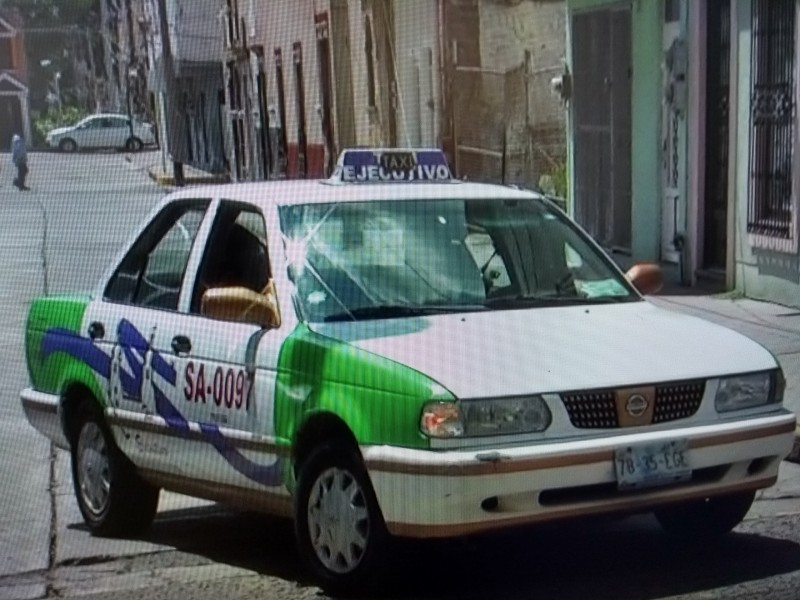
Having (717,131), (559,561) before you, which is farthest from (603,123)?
(559,561)

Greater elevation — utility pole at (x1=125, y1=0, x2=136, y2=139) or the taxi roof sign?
utility pole at (x1=125, y1=0, x2=136, y2=139)

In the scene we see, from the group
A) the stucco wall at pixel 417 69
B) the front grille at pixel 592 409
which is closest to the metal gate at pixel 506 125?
the stucco wall at pixel 417 69

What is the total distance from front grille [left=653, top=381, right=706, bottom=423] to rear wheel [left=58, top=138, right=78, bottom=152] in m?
24.4

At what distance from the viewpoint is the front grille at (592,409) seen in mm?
4957

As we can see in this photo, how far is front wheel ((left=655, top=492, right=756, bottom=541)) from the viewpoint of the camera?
5.68 meters

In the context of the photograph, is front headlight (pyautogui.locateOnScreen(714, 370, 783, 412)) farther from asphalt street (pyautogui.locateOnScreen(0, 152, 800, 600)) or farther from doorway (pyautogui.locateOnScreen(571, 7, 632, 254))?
doorway (pyautogui.locateOnScreen(571, 7, 632, 254))

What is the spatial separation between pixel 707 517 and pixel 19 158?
24.9m

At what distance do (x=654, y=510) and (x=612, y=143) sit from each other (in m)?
9.97

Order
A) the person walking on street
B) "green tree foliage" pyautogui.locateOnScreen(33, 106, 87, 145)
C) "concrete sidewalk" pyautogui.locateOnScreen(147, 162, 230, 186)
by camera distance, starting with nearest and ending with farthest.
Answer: "green tree foliage" pyautogui.locateOnScreen(33, 106, 87, 145)
the person walking on street
"concrete sidewalk" pyautogui.locateOnScreen(147, 162, 230, 186)

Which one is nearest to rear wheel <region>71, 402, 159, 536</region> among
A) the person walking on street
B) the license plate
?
the license plate

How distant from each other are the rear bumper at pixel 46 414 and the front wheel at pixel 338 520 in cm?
197

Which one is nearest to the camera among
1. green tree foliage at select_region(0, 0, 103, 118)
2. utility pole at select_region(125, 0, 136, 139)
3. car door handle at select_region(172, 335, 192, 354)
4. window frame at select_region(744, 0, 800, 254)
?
car door handle at select_region(172, 335, 192, 354)

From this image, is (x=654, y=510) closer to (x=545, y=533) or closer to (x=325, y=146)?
(x=545, y=533)

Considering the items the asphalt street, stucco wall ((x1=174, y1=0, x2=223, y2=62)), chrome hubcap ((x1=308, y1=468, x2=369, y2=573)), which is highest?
stucco wall ((x1=174, y1=0, x2=223, y2=62))
